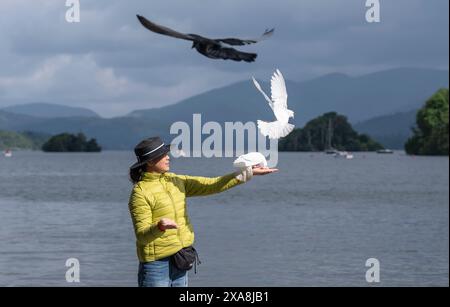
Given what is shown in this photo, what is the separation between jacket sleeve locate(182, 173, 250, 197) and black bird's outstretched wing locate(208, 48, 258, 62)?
1.57 m

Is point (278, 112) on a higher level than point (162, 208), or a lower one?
higher

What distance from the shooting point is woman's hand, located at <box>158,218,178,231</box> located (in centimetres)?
603

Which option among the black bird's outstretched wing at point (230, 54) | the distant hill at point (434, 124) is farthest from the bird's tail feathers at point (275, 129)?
the distant hill at point (434, 124)

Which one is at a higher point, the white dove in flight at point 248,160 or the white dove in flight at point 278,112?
the white dove in flight at point 278,112

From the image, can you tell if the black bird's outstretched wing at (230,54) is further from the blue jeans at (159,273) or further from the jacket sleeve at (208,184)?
the blue jeans at (159,273)

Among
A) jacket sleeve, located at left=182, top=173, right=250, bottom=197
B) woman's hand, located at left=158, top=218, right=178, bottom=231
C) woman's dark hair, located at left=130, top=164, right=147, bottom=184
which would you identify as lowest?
woman's hand, located at left=158, top=218, right=178, bottom=231

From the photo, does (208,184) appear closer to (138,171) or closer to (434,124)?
(138,171)

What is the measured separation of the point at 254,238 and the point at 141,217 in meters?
34.9

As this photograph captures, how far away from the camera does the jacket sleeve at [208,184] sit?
20.9ft

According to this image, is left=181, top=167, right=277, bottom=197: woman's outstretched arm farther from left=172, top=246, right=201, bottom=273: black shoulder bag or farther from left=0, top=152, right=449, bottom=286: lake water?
left=0, top=152, right=449, bottom=286: lake water

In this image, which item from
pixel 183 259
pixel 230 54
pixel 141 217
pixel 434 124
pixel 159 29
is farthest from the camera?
pixel 434 124

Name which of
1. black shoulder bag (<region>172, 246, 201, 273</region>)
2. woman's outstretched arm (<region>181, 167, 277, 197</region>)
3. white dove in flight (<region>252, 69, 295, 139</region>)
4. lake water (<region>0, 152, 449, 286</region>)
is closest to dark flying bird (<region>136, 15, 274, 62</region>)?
white dove in flight (<region>252, 69, 295, 139</region>)

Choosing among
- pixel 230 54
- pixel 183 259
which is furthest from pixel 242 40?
pixel 183 259

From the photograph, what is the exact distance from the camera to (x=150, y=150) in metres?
6.32
